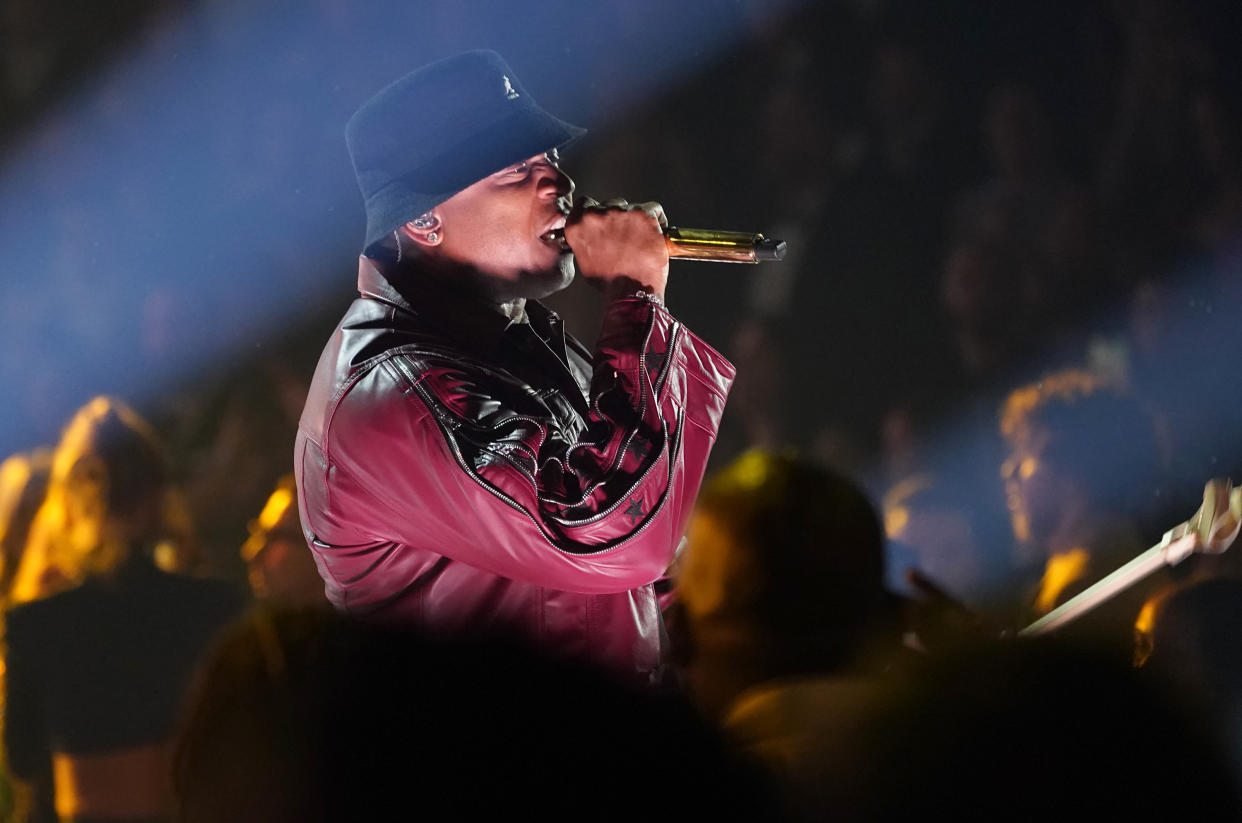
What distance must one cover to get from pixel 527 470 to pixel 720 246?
384 millimetres

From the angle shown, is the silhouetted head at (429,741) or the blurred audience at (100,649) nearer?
the silhouetted head at (429,741)

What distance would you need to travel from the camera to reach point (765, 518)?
1.00 metres

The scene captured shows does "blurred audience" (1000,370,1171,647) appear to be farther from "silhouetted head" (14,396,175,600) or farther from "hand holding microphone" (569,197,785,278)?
"silhouetted head" (14,396,175,600)

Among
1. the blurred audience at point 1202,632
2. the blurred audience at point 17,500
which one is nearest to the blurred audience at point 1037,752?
the blurred audience at point 1202,632

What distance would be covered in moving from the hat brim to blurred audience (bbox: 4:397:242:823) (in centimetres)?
115

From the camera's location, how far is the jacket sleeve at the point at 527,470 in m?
1.36

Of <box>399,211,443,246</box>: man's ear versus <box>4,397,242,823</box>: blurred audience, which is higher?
<box>399,211,443,246</box>: man's ear

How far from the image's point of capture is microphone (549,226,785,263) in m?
1.52

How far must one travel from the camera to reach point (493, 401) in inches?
55.4

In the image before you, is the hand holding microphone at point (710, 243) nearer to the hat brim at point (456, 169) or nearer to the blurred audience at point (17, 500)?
the hat brim at point (456, 169)

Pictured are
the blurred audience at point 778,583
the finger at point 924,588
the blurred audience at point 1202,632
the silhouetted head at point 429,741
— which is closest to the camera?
the silhouetted head at point 429,741

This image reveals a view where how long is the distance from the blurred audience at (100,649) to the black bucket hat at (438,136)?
45.7 inches

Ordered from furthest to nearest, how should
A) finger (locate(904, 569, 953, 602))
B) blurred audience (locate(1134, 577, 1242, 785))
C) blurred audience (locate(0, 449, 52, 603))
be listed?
blurred audience (locate(0, 449, 52, 603)) < blurred audience (locate(1134, 577, 1242, 785)) < finger (locate(904, 569, 953, 602))

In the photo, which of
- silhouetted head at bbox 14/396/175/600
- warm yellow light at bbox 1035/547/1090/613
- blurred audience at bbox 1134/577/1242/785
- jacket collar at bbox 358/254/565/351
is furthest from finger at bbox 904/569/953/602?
silhouetted head at bbox 14/396/175/600
